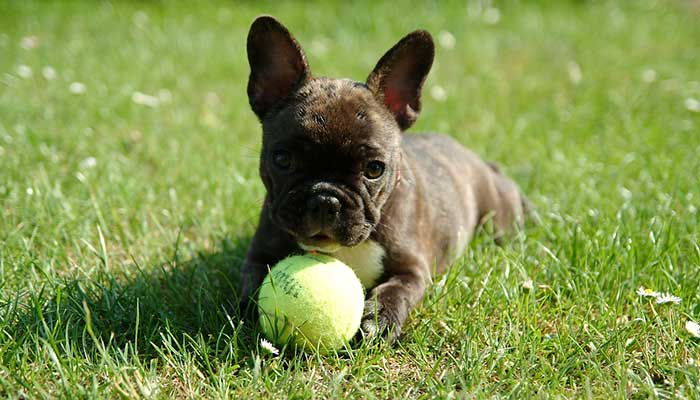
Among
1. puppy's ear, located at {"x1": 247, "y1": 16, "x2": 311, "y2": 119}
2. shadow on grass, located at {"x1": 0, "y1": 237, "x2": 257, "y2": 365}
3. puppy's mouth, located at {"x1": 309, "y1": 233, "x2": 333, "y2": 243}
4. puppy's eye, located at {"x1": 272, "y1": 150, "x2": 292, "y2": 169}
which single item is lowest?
shadow on grass, located at {"x1": 0, "y1": 237, "x2": 257, "y2": 365}

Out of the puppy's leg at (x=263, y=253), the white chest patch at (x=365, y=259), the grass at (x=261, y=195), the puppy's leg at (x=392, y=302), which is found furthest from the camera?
the white chest patch at (x=365, y=259)

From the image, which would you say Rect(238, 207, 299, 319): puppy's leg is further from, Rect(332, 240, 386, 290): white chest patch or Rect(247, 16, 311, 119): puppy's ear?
Rect(247, 16, 311, 119): puppy's ear

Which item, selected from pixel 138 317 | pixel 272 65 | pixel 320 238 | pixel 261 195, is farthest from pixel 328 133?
pixel 261 195

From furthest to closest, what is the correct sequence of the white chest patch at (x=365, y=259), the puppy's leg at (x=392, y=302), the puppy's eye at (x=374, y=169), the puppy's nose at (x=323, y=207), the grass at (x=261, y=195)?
the white chest patch at (x=365, y=259) < the puppy's eye at (x=374, y=169) < the puppy's leg at (x=392, y=302) < the puppy's nose at (x=323, y=207) < the grass at (x=261, y=195)

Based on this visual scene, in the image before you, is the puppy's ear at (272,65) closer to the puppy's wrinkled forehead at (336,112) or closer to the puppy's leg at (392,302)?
the puppy's wrinkled forehead at (336,112)

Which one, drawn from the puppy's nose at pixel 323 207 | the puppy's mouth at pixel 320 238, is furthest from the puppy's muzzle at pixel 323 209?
the puppy's mouth at pixel 320 238

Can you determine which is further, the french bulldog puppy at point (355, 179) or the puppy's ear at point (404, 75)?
the puppy's ear at point (404, 75)

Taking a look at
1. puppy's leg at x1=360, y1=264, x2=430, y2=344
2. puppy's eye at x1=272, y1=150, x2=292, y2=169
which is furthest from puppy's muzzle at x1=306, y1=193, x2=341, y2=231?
puppy's leg at x1=360, y1=264, x2=430, y2=344
